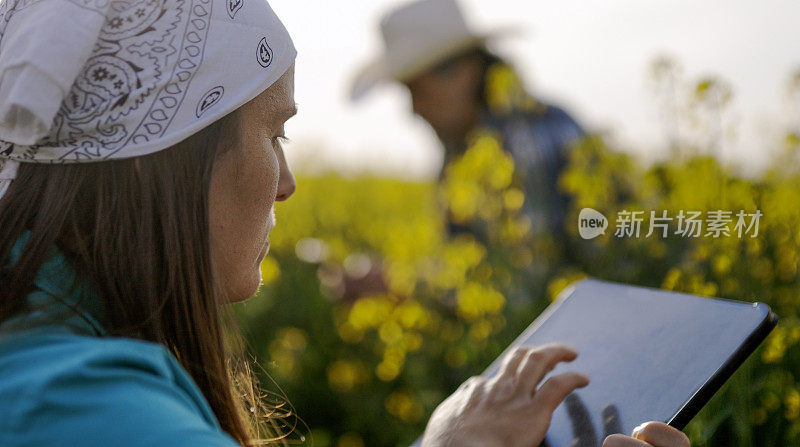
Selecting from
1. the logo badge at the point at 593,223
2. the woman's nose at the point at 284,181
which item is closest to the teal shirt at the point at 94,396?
the woman's nose at the point at 284,181

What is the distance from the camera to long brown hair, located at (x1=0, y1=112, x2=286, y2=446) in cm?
103

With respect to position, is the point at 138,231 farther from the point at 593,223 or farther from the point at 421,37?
the point at 421,37

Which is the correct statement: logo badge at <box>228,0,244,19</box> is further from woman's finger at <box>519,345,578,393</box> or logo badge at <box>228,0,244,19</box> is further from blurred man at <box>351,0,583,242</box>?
blurred man at <box>351,0,583,242</box>

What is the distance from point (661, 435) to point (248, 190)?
66 centimetres

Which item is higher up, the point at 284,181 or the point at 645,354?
the point at 284,181

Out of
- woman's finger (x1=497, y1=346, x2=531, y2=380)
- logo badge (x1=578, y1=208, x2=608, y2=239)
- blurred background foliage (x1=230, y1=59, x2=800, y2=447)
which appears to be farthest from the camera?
logo badge (x1=578, y1=208, x2=608, y2=239)

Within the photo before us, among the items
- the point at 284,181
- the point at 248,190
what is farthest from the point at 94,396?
the point at 284,181

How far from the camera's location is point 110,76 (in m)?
1.04

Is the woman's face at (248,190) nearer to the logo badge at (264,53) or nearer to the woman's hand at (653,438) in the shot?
the logo badge at (264,53)

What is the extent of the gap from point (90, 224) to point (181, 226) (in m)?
0.12

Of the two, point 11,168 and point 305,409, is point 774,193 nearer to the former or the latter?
point 11,168

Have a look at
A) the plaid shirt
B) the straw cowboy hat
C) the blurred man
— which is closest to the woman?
the plaid shirt

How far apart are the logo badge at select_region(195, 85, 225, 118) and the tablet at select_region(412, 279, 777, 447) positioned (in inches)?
27.4

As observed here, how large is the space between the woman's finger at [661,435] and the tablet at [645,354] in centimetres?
4
